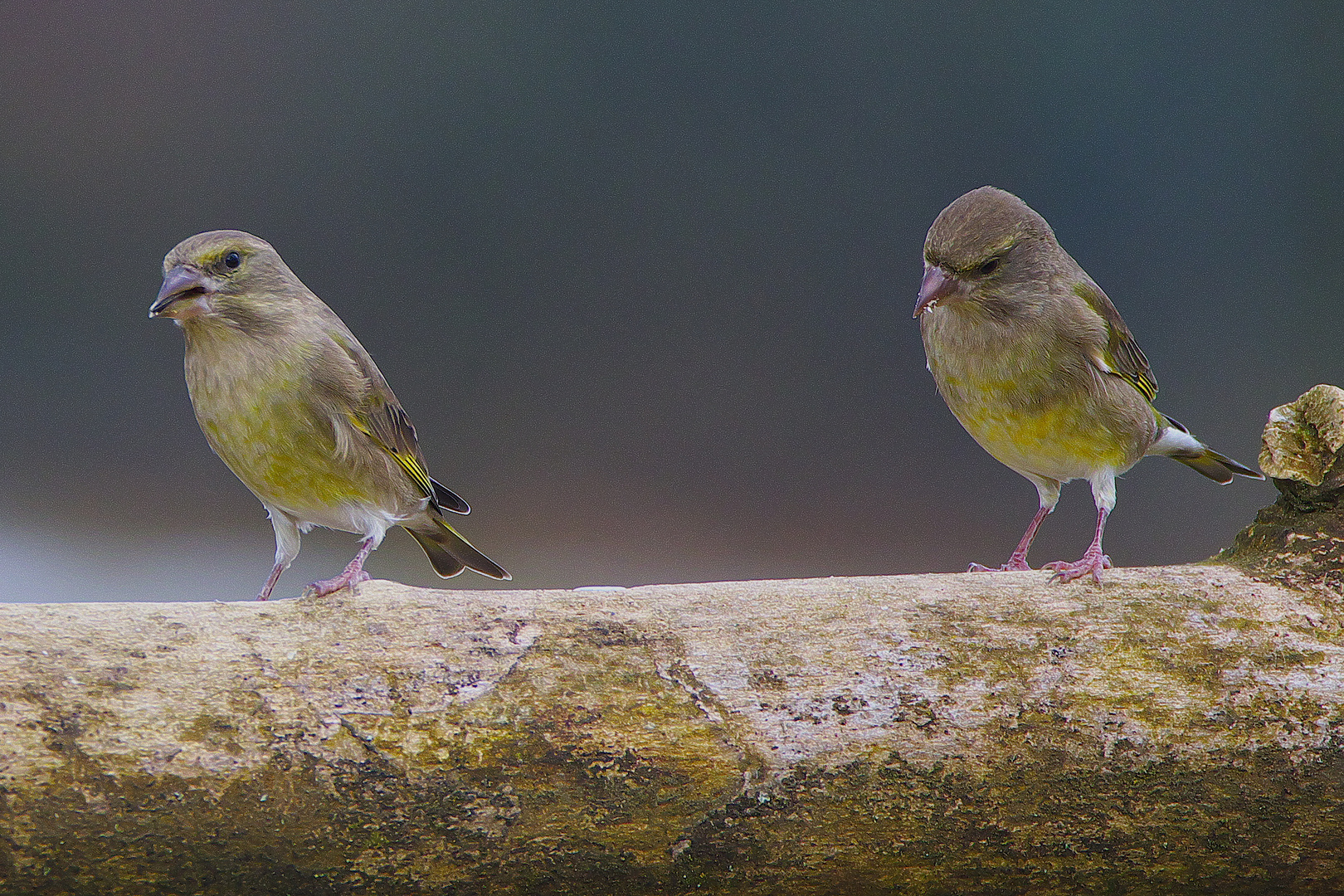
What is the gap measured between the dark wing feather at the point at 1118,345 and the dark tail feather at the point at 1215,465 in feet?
0.97

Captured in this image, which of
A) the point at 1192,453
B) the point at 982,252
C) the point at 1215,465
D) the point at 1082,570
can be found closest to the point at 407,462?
the point at 982,252

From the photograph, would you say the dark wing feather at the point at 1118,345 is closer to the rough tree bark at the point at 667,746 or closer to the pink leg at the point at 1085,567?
the pink leg at the point at 1085,567

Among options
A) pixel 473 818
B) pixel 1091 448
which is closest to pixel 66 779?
pixel 473 818

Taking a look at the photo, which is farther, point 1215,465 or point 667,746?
point 1215,465

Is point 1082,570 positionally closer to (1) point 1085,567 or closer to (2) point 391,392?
(1) point 1085,567

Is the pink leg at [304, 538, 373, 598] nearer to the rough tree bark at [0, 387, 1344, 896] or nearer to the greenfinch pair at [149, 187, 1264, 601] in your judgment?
the rough tree bark at [0, 387, 1344, 896]

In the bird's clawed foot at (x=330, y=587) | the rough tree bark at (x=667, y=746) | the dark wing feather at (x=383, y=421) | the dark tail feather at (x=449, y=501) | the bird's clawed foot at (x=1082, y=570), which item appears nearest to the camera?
the rough tree bark at (x=667, y=746)

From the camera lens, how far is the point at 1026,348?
8.62ft

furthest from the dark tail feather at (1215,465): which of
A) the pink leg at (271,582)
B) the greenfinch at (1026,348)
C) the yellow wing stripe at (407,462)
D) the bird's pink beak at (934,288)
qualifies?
the pink leg at (271,582)

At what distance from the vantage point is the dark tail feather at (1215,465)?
10.1ft

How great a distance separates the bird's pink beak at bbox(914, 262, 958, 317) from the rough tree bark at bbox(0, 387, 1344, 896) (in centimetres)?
78

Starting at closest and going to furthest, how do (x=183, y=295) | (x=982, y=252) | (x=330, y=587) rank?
1. (x=330, y=587)
2. (x=183, y=295)
3. (x=982, y=252)

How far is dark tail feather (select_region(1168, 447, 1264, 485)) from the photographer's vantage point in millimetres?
3068

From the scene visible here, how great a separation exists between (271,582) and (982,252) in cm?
181
